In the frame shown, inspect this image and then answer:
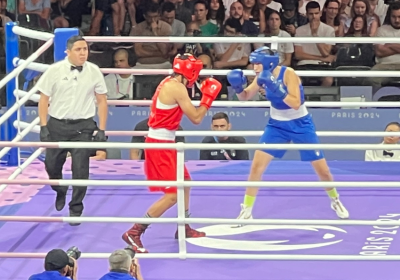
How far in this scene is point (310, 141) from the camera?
5895mm

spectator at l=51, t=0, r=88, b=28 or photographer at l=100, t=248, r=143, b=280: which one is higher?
spectator at l=51, t=0, r=88, b=28

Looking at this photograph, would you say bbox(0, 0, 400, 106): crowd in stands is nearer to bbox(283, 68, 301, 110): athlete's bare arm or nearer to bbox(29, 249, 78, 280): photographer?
bbox(283, 68, 301, 110): athlete's bare arm

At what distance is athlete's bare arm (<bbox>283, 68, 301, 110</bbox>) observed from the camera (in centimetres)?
563

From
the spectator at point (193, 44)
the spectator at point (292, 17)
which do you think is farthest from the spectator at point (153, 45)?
the spectator at point (292, 17)

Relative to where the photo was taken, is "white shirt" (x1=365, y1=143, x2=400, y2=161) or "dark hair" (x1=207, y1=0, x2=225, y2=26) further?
"dark hair" (x1=207, y1=0, x2=225, y2=26)

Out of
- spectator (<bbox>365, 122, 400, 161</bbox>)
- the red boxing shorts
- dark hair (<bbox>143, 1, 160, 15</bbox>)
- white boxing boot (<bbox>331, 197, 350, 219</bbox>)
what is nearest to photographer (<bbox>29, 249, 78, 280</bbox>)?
the red boxing shorts

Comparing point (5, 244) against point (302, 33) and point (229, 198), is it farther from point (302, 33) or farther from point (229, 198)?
point (302, 33)

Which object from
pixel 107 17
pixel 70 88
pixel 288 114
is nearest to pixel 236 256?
pixel 288 114

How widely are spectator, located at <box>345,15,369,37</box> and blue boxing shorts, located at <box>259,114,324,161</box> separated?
12.1 ft

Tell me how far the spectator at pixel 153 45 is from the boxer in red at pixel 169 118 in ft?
12.3

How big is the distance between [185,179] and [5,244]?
1.20 meters

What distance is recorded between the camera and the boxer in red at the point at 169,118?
538 centimetres

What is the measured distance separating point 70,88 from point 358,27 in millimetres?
4343

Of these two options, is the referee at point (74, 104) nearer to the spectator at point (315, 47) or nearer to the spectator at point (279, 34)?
the spectator at point (279, 34)
